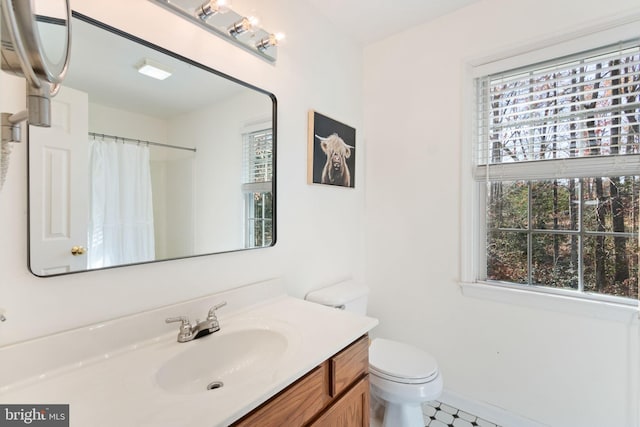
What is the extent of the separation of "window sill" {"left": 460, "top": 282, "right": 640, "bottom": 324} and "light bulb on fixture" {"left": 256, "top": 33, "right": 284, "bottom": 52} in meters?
1.64

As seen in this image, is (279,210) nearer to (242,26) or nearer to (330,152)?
(330,152)

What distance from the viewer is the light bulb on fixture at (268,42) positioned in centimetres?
136

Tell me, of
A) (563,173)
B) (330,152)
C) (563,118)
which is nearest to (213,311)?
(330,152)

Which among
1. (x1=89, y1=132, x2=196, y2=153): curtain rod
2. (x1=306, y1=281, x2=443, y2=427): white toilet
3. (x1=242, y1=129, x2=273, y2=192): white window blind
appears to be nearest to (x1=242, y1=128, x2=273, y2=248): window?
(x1=242, y1=129, x2=273, y2=192): white window blind

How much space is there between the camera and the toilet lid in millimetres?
1398

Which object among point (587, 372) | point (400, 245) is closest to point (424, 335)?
point (400, 245)

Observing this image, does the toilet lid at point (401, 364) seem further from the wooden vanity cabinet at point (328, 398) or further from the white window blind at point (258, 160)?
the white window blind at point (258, 160)

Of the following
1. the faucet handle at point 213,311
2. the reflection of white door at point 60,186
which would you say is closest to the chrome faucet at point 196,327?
the faucet handle at point 213,311

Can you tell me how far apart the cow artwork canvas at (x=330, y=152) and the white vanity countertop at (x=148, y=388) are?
92 centimetres

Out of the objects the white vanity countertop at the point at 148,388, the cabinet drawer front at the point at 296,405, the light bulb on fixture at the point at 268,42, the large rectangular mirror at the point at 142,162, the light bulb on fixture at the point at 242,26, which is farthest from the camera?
the light bulb on fixture at the point at 268,42

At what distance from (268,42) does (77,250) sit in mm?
1123

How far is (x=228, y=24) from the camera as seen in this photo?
4.10ft

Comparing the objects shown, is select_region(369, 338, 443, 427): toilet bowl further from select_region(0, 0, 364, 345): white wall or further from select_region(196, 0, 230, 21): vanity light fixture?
select_region(196, 0, 230, 21): vanity light fixture

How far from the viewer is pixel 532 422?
1.58 metres
